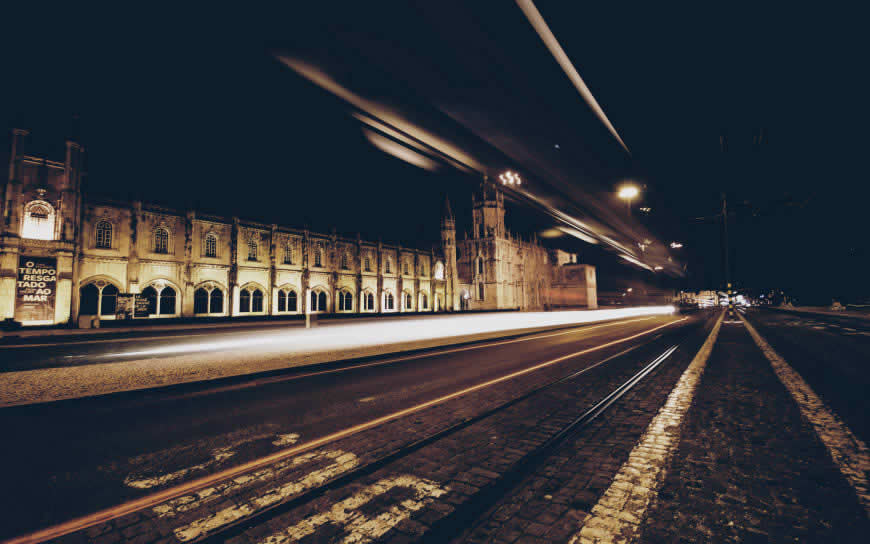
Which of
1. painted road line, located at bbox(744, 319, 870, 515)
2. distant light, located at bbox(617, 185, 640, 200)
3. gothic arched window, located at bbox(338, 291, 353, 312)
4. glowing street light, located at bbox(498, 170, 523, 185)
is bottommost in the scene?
painted road line, located at bbox(744, 319, 870, 515)

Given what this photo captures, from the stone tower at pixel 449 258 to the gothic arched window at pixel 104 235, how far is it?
143ft

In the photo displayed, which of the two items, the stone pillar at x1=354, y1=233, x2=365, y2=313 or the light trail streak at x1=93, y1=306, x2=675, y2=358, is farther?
the stone pillar at x1=354, y1=233, x2=365, y2=313

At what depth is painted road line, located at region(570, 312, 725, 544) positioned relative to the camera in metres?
2.18

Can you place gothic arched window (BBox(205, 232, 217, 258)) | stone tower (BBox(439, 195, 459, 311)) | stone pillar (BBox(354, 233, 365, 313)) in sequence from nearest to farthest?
gothic arched window (BBox(205, 232, 217, 258)), stone pillar (BBox(354, 233, 365, 313)), stone tower (BBox(439, 195, 459, 311))

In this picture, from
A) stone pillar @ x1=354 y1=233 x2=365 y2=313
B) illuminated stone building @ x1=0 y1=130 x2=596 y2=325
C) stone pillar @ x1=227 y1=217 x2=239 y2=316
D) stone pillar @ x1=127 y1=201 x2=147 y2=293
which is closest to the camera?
illuminated stone building @ x1=0 y1=130 x2=596 y2=325

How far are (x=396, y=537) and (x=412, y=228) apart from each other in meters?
56.5

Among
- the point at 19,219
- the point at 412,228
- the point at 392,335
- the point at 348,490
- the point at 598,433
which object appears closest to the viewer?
the point at 348,490

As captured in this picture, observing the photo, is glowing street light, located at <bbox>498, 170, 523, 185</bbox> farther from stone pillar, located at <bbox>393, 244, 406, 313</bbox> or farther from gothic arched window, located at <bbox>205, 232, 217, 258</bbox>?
gothic arched window, located at <bbox>205, 232, 217, 258</bbox>

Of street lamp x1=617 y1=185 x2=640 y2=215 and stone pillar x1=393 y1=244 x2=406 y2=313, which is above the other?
street lamp x1=617 y1=185 x2=640 y2=215

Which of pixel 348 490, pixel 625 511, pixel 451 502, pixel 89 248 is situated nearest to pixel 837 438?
pixel 625 511

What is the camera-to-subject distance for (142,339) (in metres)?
14.9

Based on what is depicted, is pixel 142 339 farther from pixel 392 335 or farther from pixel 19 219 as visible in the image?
pixel 19 219

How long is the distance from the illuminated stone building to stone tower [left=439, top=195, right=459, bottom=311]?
897 centimetres

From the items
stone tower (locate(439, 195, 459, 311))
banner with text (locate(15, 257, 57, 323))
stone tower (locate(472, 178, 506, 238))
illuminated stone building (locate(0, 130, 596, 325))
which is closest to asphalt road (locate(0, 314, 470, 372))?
illuminated stone building (locate(0, 130, 596, 325))
